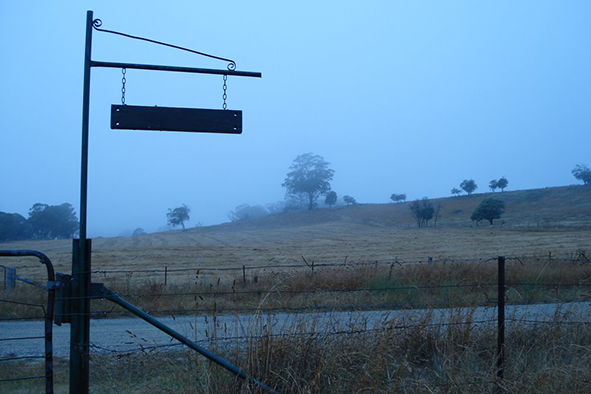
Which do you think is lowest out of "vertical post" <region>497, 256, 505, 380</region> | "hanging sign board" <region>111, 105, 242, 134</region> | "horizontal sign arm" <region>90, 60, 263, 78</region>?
"vertical post" <region>497, 256, 505, 380</region>

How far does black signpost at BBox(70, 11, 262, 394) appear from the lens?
3787mm

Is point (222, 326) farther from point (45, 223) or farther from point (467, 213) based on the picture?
point (467, 213)

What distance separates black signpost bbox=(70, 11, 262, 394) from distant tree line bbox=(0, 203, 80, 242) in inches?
2229

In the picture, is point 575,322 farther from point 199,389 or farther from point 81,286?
point 81,286

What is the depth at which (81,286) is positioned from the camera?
378 centimetres

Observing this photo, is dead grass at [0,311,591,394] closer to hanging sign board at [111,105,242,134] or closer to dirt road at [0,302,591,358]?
dirt road at [0,302,591,358]

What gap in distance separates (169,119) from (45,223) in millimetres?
63076

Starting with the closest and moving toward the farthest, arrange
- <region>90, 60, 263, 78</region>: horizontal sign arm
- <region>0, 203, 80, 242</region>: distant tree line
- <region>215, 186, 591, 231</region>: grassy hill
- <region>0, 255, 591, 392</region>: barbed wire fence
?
1. <region>90, 60, 263, 78</region>: horizontal sign arm
2. <region>0, 255, 591, 392</region>: barbed wire fence
3. <region>0, 203, 80, 242</region>: distant tree line
4. <region>215, 186, 591, 231</region>: grassy hill

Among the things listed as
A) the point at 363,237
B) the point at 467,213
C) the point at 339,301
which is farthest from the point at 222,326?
the point at 467,213

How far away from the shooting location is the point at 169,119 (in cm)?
421

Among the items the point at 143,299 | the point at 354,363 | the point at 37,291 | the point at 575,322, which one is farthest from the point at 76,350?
the point at 37,291

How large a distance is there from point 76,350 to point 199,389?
3.64 feet

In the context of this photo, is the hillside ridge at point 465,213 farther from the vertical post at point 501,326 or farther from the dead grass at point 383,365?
the vertical post at point 501,326

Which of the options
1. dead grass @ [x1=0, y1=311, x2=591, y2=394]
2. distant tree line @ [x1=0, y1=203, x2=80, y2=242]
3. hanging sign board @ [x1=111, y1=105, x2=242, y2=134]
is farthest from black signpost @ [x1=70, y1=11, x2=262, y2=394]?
distant tree line @ [x1=0, y1=203, x2=80, y2=242]
